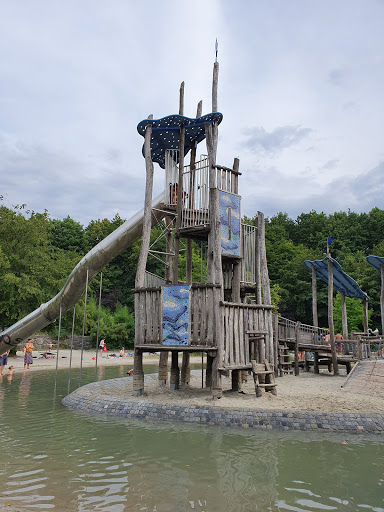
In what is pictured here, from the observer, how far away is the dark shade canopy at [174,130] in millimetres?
14680

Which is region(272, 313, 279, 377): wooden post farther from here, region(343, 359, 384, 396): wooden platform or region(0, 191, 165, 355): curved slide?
region(0, 191, 165, 355): curved slide

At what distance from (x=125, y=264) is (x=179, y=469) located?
54.6 metres

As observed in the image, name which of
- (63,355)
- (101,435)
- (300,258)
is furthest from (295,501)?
(300,258)

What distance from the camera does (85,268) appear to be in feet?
53.8

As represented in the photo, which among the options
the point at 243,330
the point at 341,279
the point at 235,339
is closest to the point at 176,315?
the point at 235,339

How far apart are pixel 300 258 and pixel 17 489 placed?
173 ft

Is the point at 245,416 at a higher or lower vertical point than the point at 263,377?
lower

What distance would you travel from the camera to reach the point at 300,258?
56.3m

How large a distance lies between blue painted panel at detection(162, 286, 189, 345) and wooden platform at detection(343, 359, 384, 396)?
19.6 feet

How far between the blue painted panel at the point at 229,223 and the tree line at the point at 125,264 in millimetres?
14876

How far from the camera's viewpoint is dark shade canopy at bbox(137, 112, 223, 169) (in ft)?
48.2

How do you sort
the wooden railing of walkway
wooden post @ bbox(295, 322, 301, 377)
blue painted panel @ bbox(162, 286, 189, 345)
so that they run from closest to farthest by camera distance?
1. blue painted panel @ bbox(162, 286, 189, 345)
2. the wooden railing of walkway
3. wooden post @ bbox(295, 322, 301, 377)

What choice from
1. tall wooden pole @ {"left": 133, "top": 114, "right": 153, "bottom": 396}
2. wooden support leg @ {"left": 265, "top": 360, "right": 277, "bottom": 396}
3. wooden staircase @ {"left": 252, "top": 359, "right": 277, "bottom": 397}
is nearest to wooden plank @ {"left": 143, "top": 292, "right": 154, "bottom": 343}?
tall wooden pole @ {"left": 133, "top": 114, "right": 153, "bottom": 396}

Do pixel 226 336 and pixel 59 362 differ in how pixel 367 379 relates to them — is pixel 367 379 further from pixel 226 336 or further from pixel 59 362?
pixel 59 362
